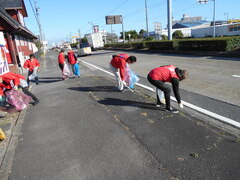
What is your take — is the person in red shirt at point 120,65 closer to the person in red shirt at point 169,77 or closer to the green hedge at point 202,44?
the person in red shirt at point 169,77

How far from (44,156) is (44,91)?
5.38 m

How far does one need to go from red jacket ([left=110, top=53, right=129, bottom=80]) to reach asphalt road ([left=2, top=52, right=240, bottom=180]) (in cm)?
154

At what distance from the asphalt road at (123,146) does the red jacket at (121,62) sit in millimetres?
1540

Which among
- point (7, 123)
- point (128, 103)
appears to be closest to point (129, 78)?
point (128, 103)

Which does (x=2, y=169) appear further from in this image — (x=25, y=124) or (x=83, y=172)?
(x=25, y=124)

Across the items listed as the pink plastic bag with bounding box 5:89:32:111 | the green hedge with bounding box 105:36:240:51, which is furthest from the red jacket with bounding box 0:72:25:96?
the green hedge with bounding box 105:36:240:51

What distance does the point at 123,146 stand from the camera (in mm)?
3652

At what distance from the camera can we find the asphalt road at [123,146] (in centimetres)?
295

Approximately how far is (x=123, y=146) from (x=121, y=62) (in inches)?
142

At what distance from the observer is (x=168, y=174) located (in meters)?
2.83

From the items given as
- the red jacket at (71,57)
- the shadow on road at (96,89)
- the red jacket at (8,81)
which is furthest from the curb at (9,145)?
the red jacket at (71,57)

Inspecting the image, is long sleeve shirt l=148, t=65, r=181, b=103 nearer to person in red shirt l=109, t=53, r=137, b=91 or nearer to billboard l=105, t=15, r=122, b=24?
person in red shirt l=109, t=53, r=137, b=91

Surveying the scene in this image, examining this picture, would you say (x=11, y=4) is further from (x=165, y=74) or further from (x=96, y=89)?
(x=165, y=74)

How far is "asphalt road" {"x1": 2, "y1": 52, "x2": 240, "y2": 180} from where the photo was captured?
2951 mm
